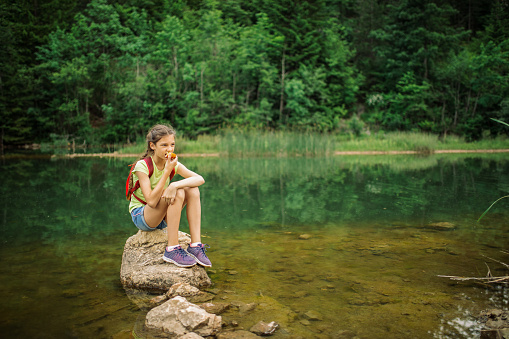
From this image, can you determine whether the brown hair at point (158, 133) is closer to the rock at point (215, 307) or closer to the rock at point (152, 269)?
the rock at point (152, 269)

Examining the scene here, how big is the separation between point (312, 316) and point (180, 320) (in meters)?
0.80

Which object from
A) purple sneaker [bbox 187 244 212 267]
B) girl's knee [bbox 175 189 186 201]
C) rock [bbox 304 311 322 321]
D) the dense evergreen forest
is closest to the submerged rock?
rock [bbox 304 311 322 321]

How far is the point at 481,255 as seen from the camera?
12.1ft

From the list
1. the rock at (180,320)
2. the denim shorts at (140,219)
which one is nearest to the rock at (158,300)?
the rock at (180,320)

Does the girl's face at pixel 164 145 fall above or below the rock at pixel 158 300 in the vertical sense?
above

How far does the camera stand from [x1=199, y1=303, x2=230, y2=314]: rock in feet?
8.52

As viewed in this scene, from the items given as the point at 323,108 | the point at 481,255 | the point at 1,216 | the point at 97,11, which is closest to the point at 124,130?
the point at 97,11

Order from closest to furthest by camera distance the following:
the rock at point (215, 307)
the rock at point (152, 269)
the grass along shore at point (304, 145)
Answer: the rock at point (215, 307)
the rock at point (152, 269)
the grass along shore at point (304, 145)

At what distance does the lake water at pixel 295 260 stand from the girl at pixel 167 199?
0.34 metres

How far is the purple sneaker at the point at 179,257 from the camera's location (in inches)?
124

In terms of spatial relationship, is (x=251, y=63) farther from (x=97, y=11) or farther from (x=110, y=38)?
(x=97, y=11)

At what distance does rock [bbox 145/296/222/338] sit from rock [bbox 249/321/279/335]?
207 mm

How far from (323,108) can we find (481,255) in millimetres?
22205

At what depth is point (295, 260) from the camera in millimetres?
3621
